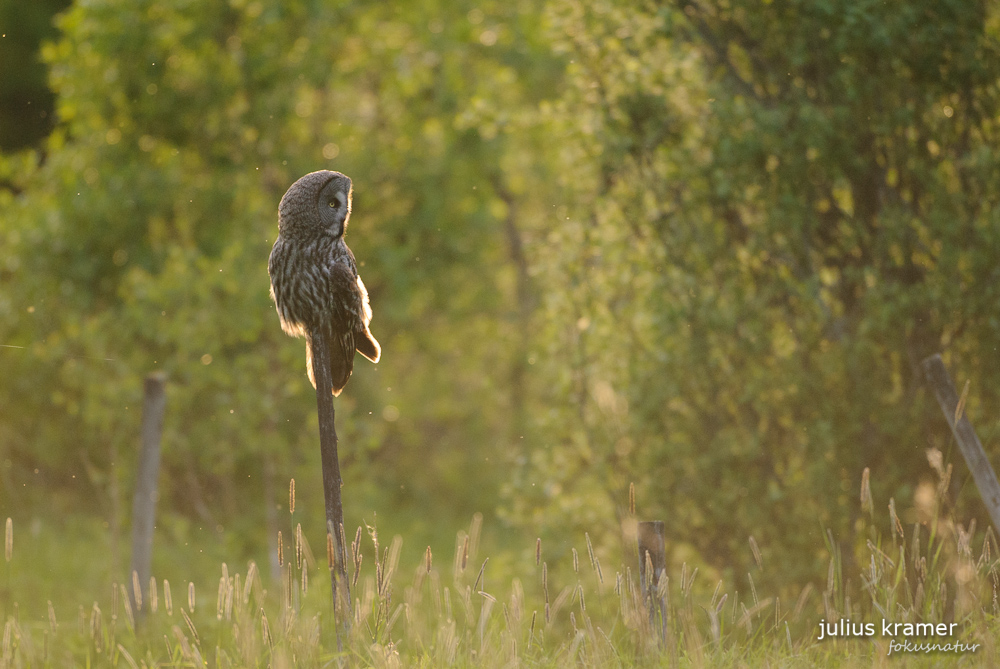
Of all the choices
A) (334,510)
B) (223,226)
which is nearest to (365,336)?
(334,510)

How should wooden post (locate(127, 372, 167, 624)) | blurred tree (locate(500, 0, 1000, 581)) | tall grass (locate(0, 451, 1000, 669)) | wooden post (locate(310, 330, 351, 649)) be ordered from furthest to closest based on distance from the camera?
wooden post (locate(127, 372, 167, 624)), blurred tree (locate(500, 0, 1000, 581)), tall grass (locate(0, 451, 1000, 669)), wooden post (locate(310, 330, 351, 649))

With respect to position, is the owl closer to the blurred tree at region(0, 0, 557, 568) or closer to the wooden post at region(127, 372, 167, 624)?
the wooden post at region(127, 372, 167, 624)

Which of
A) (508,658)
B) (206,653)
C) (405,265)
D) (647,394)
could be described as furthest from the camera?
(405,265)

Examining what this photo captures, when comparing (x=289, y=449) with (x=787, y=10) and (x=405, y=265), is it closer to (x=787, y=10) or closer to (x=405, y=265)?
(x=405, y=265)

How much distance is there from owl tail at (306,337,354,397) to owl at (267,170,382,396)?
89mm

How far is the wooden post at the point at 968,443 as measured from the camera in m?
4.47

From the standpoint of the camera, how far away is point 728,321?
5.99 metres

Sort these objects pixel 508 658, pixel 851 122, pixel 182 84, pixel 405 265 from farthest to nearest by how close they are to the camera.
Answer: pixel 405 265 < pixel 182 84 < pixel 851 122 < pixel 508 658

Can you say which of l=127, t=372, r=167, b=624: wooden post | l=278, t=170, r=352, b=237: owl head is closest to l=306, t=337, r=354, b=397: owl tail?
l=278, t=170, r=352, b=237: owl head

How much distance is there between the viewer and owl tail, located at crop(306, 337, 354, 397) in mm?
3786

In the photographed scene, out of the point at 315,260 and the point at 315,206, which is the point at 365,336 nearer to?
the point at 315,260

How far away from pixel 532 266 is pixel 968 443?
3660mm

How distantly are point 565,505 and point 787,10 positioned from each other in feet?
12.3

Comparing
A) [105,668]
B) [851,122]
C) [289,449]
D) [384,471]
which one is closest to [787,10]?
[851,122]
